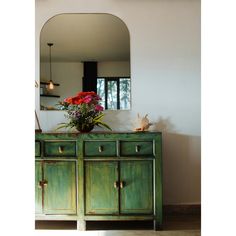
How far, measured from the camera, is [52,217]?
104 inches

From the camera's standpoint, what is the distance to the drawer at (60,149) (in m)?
2.65

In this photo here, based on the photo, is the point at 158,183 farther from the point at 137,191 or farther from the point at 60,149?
the point at 60,149

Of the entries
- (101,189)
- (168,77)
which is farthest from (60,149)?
(168,77)

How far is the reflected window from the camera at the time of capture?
3.15 metres

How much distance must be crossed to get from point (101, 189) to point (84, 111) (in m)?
0.76

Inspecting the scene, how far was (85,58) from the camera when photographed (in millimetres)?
3113

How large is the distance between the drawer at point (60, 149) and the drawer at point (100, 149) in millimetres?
120

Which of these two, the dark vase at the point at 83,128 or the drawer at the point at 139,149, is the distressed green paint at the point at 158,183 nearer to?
the drawer at the point at 139,149

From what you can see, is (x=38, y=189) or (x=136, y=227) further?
(x=136, y=227)

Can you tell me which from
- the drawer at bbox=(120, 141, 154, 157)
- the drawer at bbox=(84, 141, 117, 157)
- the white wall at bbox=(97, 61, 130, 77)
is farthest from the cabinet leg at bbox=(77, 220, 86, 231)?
the white wall at bbox=(97, 61, 130, 77)

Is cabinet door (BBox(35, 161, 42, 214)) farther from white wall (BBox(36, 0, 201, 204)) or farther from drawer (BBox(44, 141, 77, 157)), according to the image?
white wall (BBox(36, 0, 201, 204))
